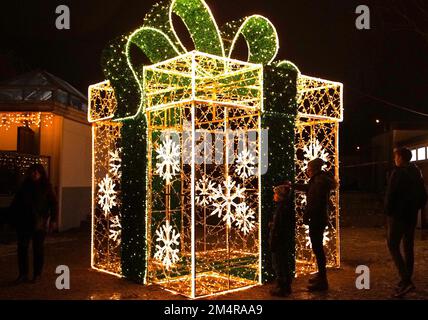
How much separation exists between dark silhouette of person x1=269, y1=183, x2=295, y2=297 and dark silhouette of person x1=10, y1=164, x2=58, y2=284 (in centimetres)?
336

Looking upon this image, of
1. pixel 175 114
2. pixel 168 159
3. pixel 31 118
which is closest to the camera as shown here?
pixel 168 159

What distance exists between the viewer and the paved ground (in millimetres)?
6582

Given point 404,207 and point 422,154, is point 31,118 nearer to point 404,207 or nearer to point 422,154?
point 404,207

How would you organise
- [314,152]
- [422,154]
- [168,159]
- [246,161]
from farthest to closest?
[422,154] < [246,161] < [314,152] < [168,159]

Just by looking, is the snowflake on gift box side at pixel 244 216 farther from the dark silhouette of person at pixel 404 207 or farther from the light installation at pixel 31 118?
the light installation at pixel 31 118

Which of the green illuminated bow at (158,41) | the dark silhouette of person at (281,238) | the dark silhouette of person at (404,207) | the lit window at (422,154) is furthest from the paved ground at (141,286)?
the lit window at (422,154)

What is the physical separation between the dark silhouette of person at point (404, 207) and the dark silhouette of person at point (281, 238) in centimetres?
132

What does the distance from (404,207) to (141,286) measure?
3.77m

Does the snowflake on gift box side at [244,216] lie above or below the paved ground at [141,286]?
above

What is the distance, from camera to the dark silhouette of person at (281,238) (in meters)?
6.50

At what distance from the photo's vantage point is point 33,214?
24.0 feet

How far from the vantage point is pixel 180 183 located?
9.12 m

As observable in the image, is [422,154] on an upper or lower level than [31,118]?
lower

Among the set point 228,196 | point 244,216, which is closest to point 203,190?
point 228,196
